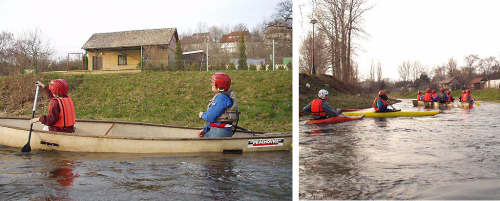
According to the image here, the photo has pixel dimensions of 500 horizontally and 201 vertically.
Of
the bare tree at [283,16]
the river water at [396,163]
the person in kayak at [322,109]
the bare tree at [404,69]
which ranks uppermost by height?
the bare tree at [283,16]

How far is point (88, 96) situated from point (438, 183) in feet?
27.8

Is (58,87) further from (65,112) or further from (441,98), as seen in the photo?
(441,98)

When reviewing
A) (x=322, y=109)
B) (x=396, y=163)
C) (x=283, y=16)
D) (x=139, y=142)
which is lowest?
(x=396, y=163)

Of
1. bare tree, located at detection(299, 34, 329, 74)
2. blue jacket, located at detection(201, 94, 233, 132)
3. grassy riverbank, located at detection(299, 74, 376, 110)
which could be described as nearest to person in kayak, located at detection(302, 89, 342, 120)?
grassy riverbank, located at detection(299, 74, 376, 110)

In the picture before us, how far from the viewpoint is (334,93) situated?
582 cm

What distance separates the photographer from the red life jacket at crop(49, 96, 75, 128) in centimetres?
368

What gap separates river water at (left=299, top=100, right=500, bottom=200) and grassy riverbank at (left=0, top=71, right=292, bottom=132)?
171 cm

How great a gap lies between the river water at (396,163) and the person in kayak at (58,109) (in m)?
2.49

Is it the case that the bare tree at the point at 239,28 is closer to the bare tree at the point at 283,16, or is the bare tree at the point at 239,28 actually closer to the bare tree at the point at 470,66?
the bare tree at the point at 283,16

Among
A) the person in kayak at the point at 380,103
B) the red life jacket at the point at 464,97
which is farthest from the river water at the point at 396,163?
the red life jacket at the point at 464,97

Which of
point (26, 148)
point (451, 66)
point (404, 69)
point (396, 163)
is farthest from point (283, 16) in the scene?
point (26, 148)

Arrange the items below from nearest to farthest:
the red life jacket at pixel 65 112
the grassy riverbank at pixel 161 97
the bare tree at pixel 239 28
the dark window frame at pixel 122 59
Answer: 1. the red life jacket at pixel 65 112
2. the grassy riverbank at pixel 161 97
3. the bare tree at pixel 239 28
4. the dark window frame at pixel 122 59

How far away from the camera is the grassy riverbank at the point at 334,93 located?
15.2 ft

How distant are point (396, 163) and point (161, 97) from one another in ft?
20.9
